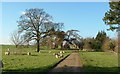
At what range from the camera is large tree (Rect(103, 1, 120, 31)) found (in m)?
47.9

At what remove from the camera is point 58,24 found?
68.0 meters

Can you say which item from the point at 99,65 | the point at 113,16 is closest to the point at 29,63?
the point at 99,65

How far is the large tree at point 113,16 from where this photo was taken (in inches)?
1886

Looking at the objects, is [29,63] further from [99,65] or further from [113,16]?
[113,16]

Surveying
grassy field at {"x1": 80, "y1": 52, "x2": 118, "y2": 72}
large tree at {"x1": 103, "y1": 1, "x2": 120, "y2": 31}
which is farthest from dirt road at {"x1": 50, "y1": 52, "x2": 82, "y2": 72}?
large tree at {"x1": 103, "y1": 1, "x2": 120, "y2": 31}

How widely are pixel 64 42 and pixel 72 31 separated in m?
8.53

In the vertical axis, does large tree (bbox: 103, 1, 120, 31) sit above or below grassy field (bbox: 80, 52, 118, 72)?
above

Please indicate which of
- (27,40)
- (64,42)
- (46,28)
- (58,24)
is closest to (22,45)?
(27,40)

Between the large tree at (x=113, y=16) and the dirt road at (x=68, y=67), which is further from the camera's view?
the large tree at (x=113, y=16)

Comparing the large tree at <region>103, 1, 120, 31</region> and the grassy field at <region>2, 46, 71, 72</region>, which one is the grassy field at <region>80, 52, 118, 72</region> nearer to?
the grassy field at <region>2, 46, 71, 72</region>

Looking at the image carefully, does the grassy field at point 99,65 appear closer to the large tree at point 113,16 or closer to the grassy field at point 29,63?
the grassy field at point 29,63

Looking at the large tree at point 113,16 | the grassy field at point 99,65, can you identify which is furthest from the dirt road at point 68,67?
the large tree at point 113,16

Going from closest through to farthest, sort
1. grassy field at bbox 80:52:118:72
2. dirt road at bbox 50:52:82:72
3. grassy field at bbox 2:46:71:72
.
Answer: dirt road at bbox 50:52:82:72 < grassy field at bbox 2:46:71:72 < grassy field at bbox 80:52:118:72

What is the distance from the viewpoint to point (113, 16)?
48.7m
